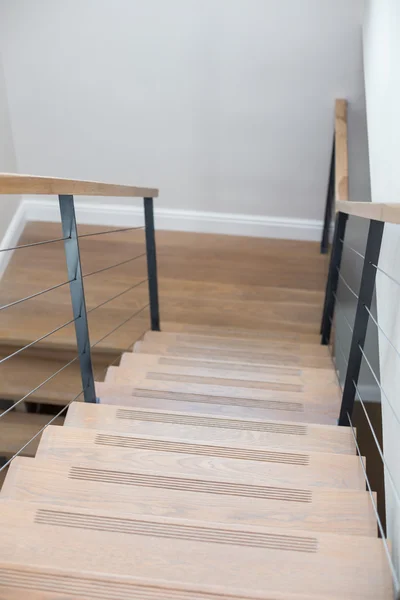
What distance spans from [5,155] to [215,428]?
8.97ft

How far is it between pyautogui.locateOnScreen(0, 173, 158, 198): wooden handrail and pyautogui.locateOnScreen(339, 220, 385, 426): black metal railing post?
826 mm

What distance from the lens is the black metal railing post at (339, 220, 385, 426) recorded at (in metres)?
1.32

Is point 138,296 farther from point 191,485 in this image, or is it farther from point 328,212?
point 191,485

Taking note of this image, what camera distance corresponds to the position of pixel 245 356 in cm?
238

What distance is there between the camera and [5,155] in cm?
340

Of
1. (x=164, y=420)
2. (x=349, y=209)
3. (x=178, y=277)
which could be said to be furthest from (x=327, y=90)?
(x=164, y=420)

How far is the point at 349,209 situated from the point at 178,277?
5.83 feet

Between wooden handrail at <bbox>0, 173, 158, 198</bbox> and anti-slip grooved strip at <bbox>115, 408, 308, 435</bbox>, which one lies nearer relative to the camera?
wooden handrail at <bbox>0, 173, 158, 198</bbox>

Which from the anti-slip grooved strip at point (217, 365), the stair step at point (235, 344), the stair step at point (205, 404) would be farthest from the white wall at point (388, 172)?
the stair step at point (235, 344)

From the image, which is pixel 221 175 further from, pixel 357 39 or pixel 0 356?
pixel 0 356

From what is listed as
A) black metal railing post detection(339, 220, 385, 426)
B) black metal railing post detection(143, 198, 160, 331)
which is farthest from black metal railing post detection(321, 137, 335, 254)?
black metal railing post detection(339, 220, 385, 426)

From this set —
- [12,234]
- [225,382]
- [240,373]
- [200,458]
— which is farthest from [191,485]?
[12,234]

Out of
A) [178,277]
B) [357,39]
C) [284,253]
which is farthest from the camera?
[284,253]

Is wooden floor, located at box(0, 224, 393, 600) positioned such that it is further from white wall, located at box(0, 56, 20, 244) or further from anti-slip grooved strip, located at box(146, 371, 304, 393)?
white wall, located at box(0, 56, 20, 244)
